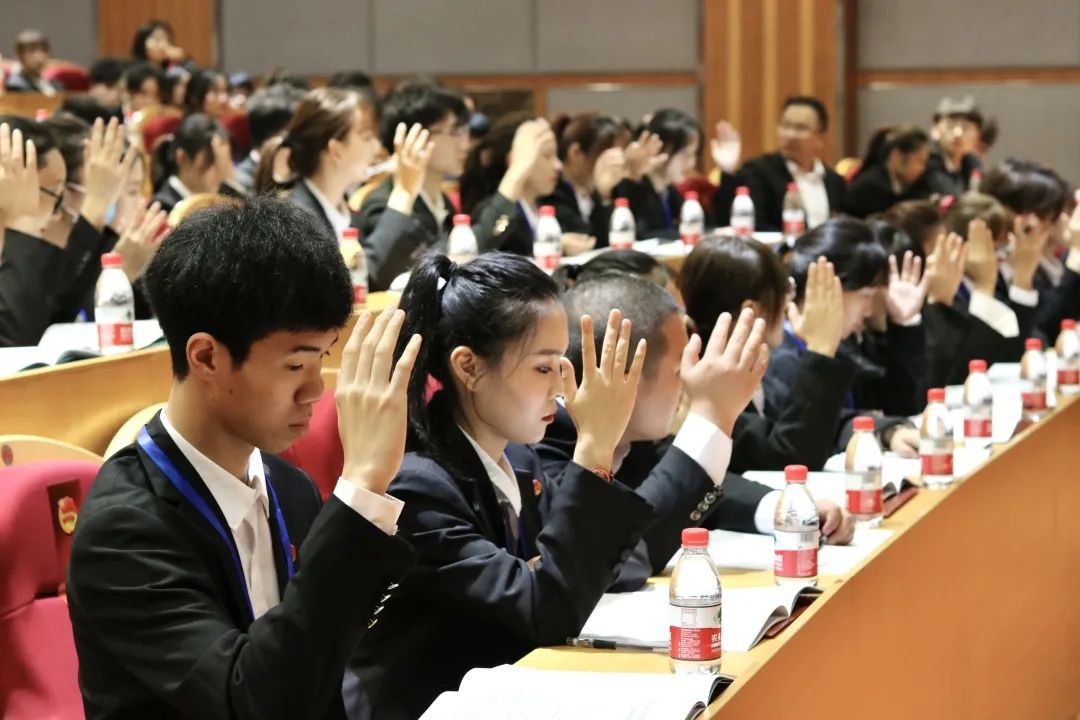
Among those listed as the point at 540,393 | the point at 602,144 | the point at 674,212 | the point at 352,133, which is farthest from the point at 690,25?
the point at 540,393

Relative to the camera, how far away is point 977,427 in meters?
3.38

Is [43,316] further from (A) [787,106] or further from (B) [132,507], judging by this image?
(A) [787,106]

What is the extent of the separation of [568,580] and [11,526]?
27.8 inches

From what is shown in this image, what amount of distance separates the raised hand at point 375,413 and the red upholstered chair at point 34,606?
0.68 meters

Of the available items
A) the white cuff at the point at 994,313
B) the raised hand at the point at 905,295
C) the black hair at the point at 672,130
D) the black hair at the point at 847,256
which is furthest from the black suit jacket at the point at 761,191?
the black hair at the point at 847,256

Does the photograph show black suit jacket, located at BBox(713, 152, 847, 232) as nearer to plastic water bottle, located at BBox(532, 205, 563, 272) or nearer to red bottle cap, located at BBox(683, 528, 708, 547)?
plastic water bottle, located at BBox(532, 205, 563, 272)

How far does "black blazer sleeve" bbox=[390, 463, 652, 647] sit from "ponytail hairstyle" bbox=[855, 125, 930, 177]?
21.7 feet

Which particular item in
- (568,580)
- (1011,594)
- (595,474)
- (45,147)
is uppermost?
(45,147)

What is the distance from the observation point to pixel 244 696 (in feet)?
4.79

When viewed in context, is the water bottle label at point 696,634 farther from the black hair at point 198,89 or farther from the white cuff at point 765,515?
the black hair at point 198,89

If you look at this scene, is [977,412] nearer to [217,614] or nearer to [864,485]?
[864,485]

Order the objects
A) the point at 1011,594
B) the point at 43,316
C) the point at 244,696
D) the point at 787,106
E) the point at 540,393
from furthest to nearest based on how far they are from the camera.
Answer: the point at 787,106
the point at 43,316
the point at 1011,594
the point at 540,393
the point at 244,696

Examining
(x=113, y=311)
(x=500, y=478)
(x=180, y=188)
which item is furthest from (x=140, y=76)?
(x=500, y=478)

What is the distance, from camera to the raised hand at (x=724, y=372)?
7.63 ft
